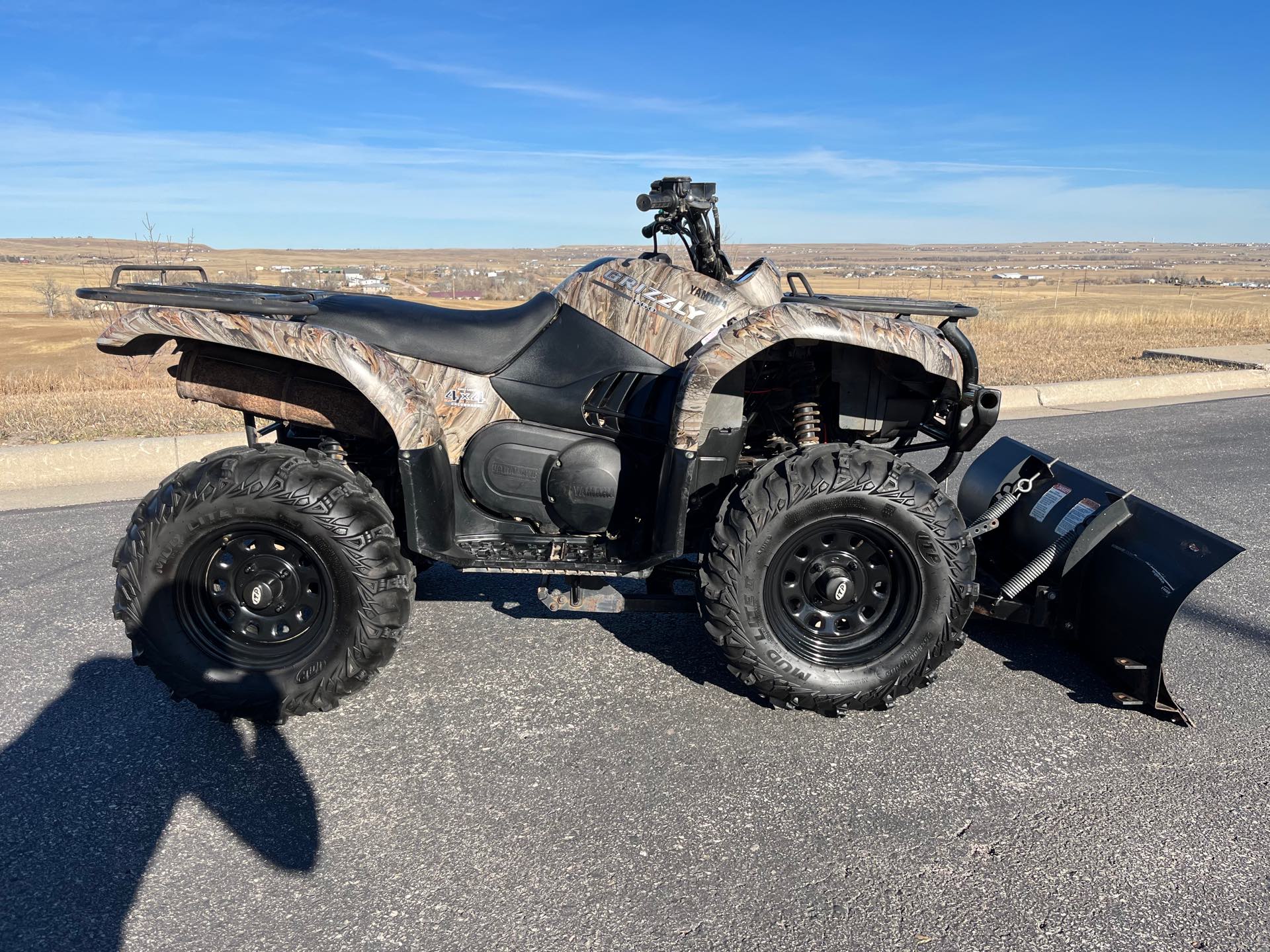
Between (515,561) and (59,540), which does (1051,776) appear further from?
(59,540)

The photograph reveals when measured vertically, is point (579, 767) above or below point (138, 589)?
below

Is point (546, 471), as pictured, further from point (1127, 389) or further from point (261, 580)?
point (1127, 389)

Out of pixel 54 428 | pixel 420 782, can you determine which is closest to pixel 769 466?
pixel 420 782

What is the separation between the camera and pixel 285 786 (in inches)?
128

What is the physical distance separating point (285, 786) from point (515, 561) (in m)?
1.20

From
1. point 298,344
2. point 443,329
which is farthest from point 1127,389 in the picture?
point 298,344

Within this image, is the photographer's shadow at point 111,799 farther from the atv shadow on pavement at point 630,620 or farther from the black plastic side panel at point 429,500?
the atv shadow on pavement at point 630,620

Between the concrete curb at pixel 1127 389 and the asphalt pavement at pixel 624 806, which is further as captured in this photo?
the concrete curb at pixel 1127 389

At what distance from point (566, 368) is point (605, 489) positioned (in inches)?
20.9

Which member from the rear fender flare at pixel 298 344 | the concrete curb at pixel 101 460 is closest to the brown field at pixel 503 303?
the rear fender flare at pixel 298 344

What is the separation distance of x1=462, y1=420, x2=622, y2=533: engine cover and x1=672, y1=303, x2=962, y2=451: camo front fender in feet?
1.47

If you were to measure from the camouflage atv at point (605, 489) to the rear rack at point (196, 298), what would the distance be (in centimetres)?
2

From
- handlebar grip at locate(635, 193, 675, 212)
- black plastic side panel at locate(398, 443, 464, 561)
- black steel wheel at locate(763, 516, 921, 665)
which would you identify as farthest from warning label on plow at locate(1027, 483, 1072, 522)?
black plastic side panel at locate(398, 443, 464, 561)

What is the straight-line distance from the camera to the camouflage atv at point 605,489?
142 inches
